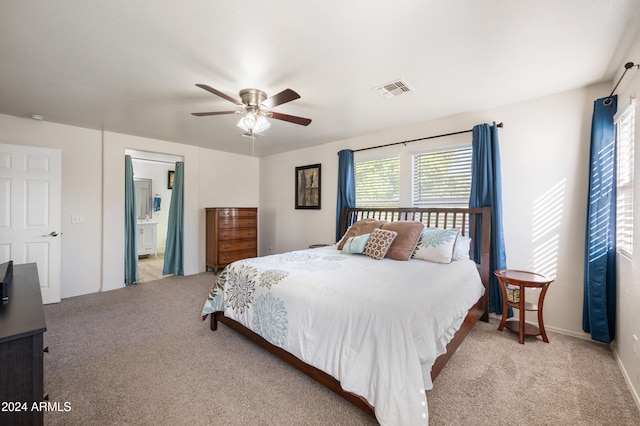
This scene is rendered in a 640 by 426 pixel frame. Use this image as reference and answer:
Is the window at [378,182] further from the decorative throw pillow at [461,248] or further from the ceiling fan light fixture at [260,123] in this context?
the ceiling fan light fixture at [260,123]

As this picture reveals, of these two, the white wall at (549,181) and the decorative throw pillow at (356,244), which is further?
the decorative throw pillow at (356,244)

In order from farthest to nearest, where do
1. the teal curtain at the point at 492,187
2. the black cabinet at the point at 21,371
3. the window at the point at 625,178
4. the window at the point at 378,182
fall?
the window at the point at 378,182, the teal curtain at the point at 492,187, the window at the point at 625,178, the black cabinet at the point at 21,371

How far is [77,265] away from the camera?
390 centimetres

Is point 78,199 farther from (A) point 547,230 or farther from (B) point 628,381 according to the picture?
(B) point 628,381

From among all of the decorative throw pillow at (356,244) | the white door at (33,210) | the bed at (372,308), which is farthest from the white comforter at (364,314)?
the white door at (33,210)

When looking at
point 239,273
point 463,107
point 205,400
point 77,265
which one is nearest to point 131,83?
point 239,273

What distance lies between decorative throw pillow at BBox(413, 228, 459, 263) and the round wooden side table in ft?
1.68

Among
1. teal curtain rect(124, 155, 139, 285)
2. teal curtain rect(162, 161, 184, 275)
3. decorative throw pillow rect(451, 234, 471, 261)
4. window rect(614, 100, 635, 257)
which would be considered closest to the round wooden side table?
decorative throw pillow rect(451, 234, 471, 261)

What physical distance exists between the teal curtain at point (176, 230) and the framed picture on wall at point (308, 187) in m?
2.10

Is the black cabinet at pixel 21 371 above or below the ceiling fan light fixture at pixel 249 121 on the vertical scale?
below

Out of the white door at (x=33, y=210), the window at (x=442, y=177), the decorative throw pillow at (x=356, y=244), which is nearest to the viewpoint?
the decorative throw pillow at (x=356, y=244)

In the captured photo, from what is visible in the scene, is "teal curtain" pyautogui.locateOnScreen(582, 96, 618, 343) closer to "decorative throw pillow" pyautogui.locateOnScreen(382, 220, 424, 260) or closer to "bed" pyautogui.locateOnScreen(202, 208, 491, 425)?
"bed" pyautogui.locateOnScreen(202, 208, 491, 425)

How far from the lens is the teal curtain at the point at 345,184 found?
4.27 meters

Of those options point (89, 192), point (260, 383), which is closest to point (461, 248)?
point (260, 383)
